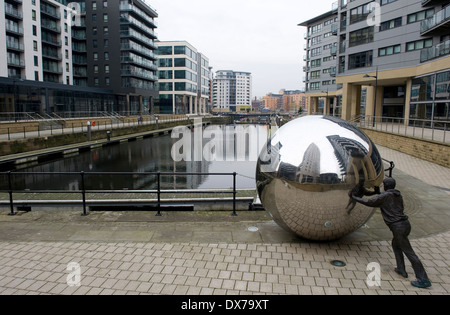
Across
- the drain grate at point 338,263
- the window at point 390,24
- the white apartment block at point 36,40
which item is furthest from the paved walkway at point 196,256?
the white apartment block at point 36,40

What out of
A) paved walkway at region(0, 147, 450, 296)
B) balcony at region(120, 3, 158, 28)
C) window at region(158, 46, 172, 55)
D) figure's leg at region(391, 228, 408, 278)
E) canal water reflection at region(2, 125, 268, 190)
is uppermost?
balcony at region(120, 3, 158, 28)

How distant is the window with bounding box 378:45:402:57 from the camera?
38306mm

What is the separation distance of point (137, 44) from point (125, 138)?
43.0 meters

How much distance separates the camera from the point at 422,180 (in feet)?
42.4

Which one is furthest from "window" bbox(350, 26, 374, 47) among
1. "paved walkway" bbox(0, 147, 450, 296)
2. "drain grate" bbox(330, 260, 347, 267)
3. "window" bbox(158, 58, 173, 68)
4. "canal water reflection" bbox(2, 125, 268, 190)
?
"window" bbox(158, 58, 173, 68)

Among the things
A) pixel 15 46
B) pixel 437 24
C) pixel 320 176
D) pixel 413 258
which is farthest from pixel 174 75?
pixel 413 258

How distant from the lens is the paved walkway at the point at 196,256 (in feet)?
15.6

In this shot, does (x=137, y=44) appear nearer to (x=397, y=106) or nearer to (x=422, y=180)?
(x=397, y=106)

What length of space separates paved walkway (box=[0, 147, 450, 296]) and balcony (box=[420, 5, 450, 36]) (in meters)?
27.4

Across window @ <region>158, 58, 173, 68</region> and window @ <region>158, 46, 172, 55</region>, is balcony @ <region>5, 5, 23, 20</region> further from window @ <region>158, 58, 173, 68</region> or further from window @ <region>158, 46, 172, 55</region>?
window @ <region>158, 46, 172, 55</region>

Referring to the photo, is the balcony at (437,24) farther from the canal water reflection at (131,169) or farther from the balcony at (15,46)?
the balcony at (15,46)

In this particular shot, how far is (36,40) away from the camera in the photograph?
5981 cm

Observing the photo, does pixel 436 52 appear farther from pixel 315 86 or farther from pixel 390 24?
pixel 315 86
